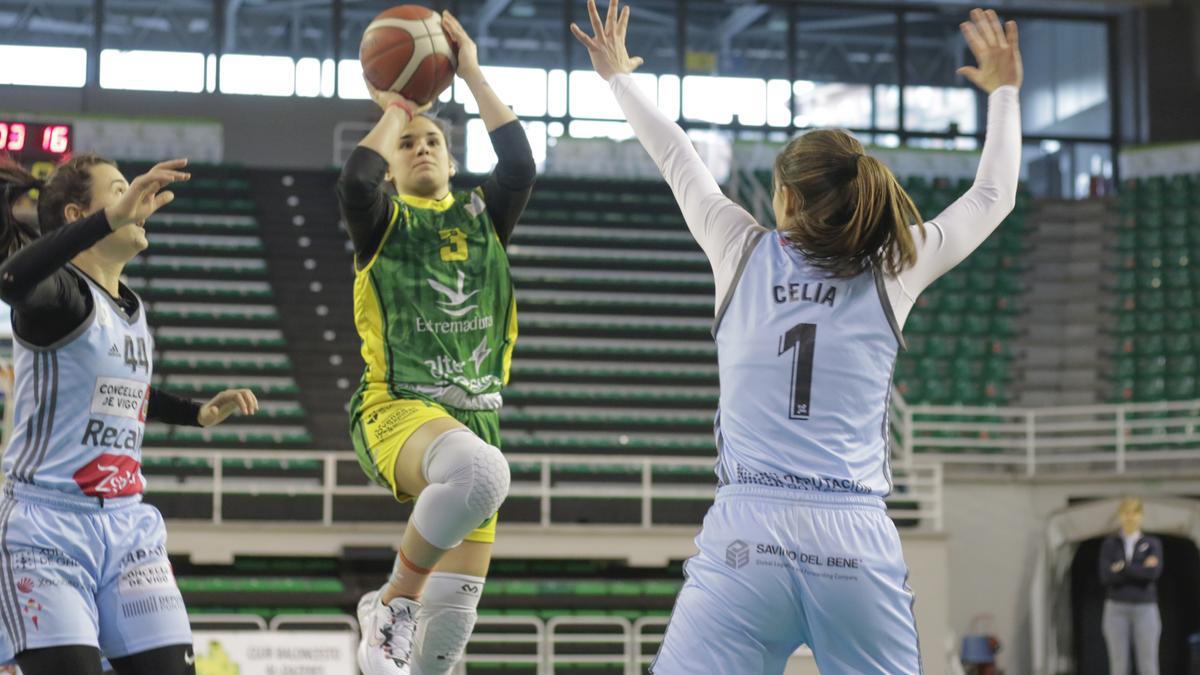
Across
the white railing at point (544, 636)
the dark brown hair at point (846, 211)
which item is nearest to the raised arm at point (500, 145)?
the dark brown hair at point (846, 211)

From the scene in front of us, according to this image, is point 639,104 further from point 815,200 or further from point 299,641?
point 299,641

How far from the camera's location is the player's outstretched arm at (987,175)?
361 cm

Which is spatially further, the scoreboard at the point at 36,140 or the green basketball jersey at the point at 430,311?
the scoreboard at the point at 36,140

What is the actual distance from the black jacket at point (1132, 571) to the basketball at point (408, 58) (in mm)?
9228

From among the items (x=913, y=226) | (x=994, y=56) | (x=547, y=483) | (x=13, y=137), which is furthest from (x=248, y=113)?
(x=913, y=226)

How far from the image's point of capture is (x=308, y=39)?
2208 cm

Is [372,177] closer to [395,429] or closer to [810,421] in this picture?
[395,429]

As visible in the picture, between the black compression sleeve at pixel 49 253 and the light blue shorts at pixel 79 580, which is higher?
the black compression sleeve at pixel 49 253

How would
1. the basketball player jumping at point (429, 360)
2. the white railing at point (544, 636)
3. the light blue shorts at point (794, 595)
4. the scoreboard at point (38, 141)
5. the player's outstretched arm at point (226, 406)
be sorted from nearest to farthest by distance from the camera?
the light blue shorts at point (794, 595) < the player's outstretched arm at point (226, 406) < the basketball player jumping at point (429, 360) < the white railing at point (544, 636) < the scoreboard at point (38, 141)

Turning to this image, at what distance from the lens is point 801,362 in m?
3.45

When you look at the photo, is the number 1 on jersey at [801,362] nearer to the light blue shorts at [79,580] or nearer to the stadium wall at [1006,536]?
the light blue shorts at [79,580]

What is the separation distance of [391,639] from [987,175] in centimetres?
239

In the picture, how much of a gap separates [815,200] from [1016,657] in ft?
41.2

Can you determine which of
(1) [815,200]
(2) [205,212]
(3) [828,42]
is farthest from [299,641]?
(3) [828,42]
